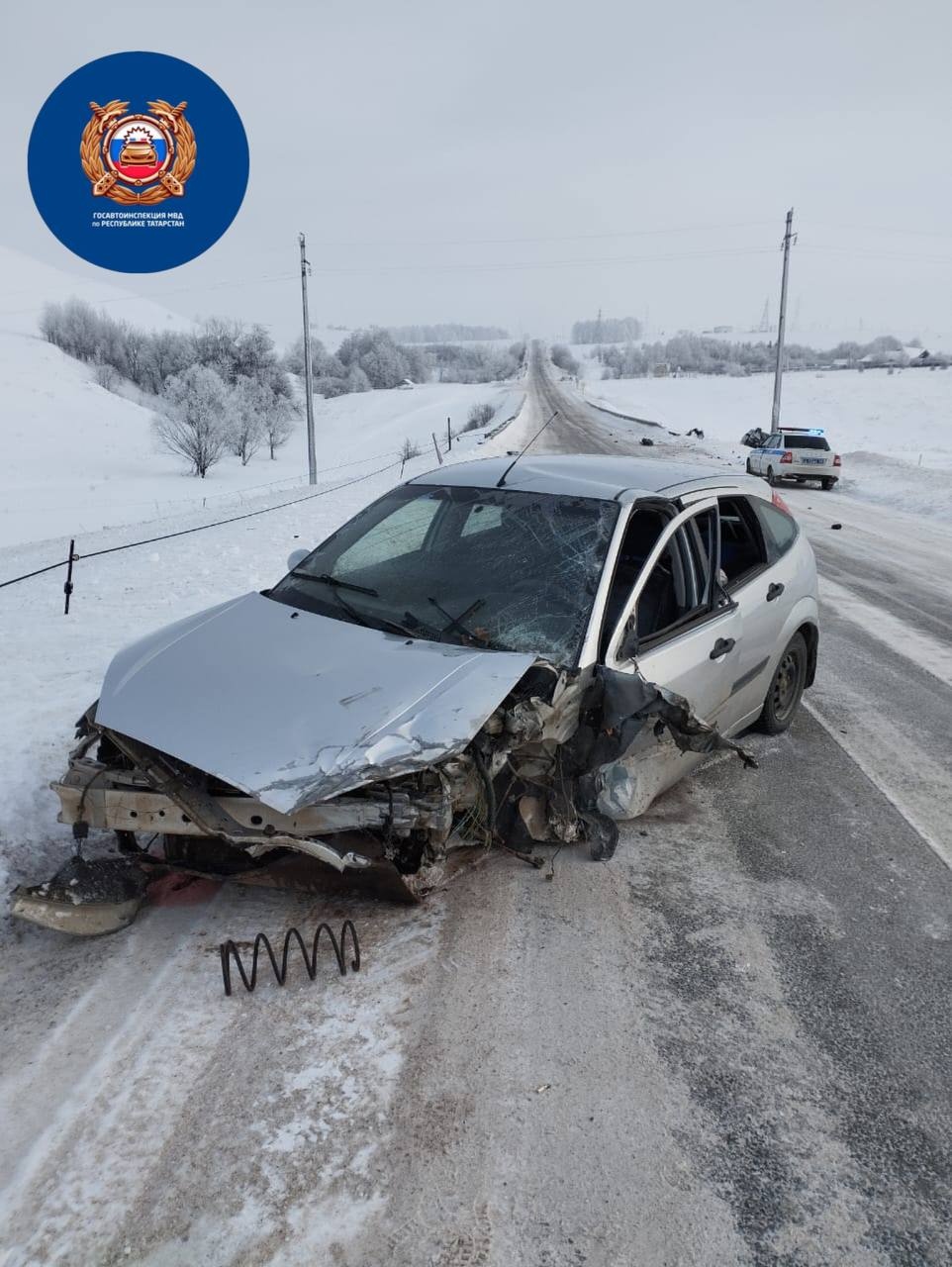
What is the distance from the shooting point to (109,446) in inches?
1809

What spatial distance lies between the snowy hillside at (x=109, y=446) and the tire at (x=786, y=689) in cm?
1509

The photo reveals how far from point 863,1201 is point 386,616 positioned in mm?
2687

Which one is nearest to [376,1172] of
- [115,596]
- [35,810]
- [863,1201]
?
[863,1201]

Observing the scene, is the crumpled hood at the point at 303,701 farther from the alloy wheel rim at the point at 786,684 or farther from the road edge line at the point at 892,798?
the alloy wheel rim at the point at 786,684

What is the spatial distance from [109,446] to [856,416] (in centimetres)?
4909

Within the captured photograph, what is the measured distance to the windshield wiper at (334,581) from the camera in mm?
4152

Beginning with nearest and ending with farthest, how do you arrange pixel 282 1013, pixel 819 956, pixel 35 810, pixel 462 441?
pixel 282 1013
pixel 819 956
pixel 35 810
pixel 462 441

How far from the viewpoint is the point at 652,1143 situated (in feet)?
7.69

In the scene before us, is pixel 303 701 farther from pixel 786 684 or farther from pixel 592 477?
pixel 786 684

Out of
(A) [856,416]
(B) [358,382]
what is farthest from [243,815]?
(B) [358,382]

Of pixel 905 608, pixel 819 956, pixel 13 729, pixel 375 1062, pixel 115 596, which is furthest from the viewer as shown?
pixel 905 608

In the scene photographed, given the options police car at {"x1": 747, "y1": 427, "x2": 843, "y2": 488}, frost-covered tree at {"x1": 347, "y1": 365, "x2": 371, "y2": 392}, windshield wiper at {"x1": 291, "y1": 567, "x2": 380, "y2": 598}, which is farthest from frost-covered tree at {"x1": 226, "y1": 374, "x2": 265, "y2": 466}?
frost-covered tree at {"x1": 347, "y1": 365, "x2": 371, "y2": 392}

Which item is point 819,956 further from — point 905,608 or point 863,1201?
point 905,608

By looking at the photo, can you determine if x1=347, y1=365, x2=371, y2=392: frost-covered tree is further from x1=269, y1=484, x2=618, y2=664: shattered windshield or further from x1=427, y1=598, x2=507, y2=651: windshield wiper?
x1=427, y1=598, x2=507, y2=651: windshield wiper
